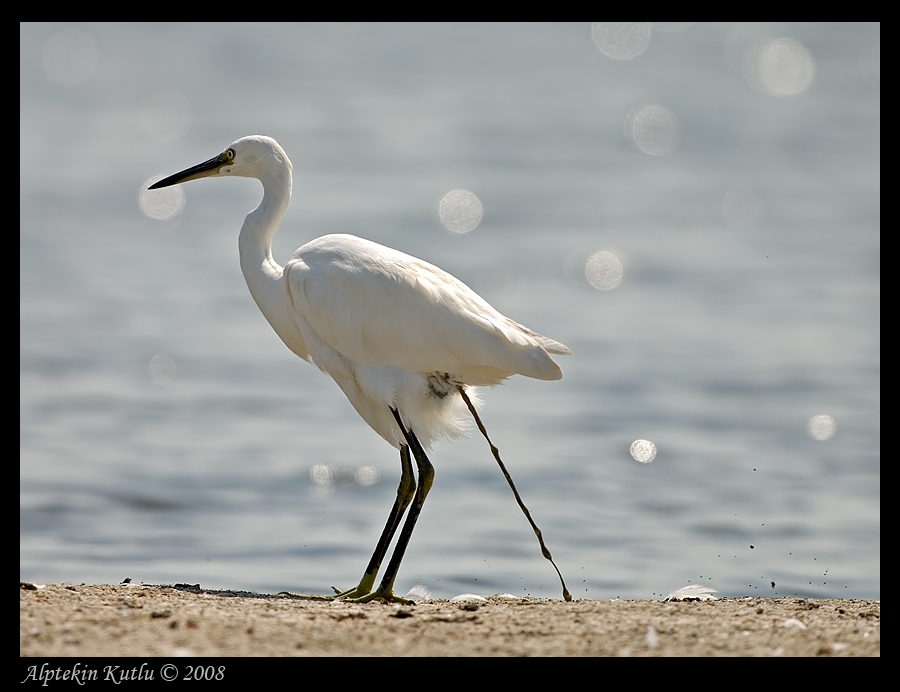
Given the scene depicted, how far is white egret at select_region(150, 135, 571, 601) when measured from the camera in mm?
6965

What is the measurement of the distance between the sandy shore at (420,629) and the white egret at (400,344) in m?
1.06

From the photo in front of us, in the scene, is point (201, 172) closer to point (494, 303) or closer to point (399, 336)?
point (399, 336)

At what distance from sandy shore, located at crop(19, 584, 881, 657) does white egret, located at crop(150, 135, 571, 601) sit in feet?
3.48

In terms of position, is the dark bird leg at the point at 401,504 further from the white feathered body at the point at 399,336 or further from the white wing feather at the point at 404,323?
the white wing feather at the point at 404,323

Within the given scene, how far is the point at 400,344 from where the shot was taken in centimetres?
700

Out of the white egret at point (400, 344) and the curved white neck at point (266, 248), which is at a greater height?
the curved white neck at point (266, 248)

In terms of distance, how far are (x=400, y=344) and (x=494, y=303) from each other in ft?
31.1

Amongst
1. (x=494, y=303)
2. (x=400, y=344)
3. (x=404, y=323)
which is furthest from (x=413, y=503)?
(x=494, y=303)

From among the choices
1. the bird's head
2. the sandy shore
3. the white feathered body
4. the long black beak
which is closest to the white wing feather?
the white feathered body

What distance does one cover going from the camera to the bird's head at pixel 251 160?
7.94 m

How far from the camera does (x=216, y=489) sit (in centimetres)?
1130

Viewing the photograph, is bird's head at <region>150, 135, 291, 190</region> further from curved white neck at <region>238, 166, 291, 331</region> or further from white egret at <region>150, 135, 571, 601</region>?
white egret at <region>150, 135, 571, 601</region>

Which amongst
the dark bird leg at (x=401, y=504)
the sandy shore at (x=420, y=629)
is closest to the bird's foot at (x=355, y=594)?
the dark bird leg at (x=401, y=504)

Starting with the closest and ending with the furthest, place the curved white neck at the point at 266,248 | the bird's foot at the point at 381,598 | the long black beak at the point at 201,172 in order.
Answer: the bird's foot at the point at 381,598
the curved white neck at the point at 266,248
the long black beak at the point at 201,172
